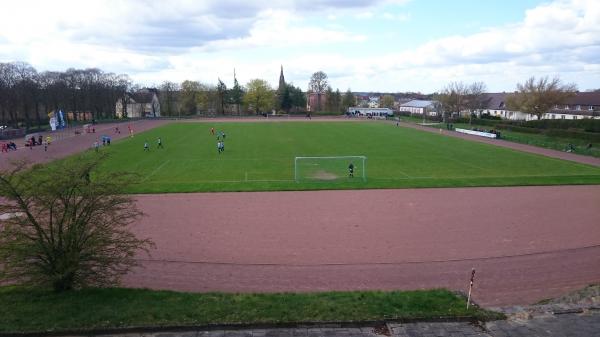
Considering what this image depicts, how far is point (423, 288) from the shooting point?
14.9 meters

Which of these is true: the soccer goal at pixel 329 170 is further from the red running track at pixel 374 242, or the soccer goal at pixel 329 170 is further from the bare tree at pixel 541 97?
the bare tree at pixel 541 97

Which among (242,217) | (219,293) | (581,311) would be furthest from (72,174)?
(581,311)

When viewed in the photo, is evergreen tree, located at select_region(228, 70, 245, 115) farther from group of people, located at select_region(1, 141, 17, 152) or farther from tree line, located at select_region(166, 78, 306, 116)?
group of people, located at select_region(1, 141, 17, 152)

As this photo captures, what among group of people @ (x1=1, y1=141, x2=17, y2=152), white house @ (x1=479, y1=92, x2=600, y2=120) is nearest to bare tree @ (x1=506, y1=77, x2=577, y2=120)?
white house @ (x1=479, y1=92, x2=600, y2=120)

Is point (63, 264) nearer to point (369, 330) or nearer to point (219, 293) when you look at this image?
point (219, 293)

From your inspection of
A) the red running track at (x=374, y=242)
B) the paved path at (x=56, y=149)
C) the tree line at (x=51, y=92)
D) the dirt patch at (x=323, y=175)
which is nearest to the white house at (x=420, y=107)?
the tree line at (x=51, y=92)

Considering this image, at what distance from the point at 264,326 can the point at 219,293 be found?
286 cm

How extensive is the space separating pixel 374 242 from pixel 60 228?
12026mm

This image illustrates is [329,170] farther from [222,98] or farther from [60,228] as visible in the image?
[222,98]

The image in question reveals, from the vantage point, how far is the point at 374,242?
19.1m

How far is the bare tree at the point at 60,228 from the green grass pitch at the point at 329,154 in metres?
14.8

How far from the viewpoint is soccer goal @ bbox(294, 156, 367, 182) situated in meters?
32.6

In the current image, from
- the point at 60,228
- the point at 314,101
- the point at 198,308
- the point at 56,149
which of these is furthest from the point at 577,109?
the point at 60,228

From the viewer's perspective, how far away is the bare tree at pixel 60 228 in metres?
12.6
